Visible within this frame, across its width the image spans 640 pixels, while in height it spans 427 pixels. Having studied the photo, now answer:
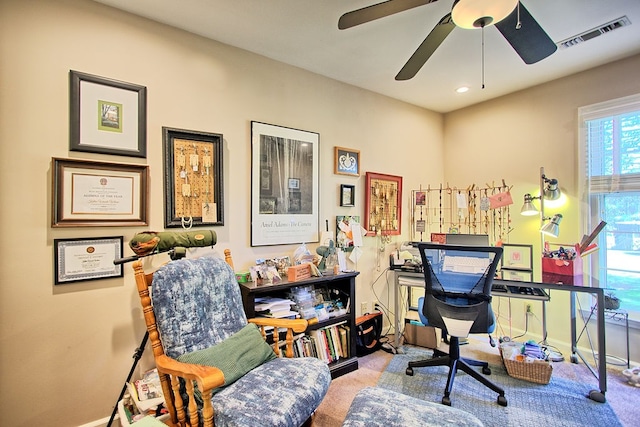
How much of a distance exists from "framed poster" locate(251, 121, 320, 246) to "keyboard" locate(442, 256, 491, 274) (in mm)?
1133

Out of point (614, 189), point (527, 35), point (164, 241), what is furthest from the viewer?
point (614, 189)

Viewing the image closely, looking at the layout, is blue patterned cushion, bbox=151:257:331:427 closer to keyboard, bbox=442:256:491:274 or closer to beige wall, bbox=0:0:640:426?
beige wall, bbox=0:0:640:426

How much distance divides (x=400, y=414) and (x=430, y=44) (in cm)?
195

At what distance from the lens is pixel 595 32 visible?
218 cm

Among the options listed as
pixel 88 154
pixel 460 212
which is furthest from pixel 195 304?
pixel 460 212

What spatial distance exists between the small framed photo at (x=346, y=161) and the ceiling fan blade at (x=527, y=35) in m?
1.57

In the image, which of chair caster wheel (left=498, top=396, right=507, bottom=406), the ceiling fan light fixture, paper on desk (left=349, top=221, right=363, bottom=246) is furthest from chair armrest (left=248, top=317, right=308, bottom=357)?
the ceiling fan light fixture

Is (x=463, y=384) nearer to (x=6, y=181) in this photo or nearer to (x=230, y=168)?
(x=230, y=168)

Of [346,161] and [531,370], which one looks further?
[346,161]

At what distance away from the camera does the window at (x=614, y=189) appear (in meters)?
2.59

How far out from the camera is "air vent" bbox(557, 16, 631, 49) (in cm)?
207

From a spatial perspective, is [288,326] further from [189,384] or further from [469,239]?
[469,239]

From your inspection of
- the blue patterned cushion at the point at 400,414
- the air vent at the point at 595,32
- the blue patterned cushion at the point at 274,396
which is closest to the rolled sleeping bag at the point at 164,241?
the blue patterned cushion at the point at 274,396

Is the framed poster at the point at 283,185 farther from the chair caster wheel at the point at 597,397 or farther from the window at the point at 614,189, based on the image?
the window at the point at 614,189
